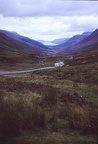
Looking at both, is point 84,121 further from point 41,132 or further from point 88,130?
point 41,132

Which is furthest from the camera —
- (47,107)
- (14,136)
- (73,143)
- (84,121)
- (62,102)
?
(62,102)

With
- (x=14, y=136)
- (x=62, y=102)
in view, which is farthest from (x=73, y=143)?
(x=62, y=102)

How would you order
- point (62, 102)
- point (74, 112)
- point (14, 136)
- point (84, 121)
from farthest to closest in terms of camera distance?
point (62, 102), point (74, 112), point (84, 121), point (14, 136)

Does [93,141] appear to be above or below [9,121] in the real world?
below

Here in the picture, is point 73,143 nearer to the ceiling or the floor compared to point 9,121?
nearer to the floor

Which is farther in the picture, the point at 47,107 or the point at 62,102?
the point at 62,102

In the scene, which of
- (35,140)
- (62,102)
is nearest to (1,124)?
(35,140)

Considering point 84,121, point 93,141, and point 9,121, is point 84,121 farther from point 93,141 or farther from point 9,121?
point 9,121

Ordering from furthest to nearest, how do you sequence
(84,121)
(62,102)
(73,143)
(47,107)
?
1. (62,102)
2. (47,107)
3. (84,121)
4. (73,143)

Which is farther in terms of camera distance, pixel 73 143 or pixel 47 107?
pixel 47 107
